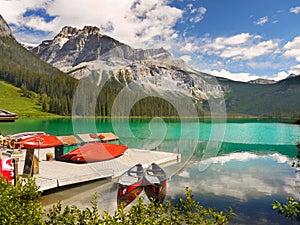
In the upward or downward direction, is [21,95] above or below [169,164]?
above

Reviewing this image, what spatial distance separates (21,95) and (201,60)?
159 m

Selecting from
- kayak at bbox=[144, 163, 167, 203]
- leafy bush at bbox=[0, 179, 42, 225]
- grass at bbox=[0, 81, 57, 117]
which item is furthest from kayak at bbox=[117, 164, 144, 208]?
grass at bbox=[0, 81, 57, 117]

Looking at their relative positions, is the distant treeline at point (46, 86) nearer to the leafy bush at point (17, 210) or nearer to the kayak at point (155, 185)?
the kayak at point (155, 185)

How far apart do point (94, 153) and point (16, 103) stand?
132 metres

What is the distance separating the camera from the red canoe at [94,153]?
21266 millimetres

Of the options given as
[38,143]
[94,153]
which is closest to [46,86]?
[94,153]

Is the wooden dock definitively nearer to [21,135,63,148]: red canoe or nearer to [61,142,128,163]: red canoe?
[61,142,128,163]: red canoe

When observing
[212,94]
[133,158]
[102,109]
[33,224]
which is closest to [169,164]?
[133,158]

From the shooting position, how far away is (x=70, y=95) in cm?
14338

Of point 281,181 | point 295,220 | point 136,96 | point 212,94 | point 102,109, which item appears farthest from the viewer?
point 102,109

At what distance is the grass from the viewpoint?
413 feet

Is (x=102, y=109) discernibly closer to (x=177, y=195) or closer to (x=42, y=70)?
(x=42, y=70)

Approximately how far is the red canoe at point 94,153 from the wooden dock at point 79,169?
1.64ft

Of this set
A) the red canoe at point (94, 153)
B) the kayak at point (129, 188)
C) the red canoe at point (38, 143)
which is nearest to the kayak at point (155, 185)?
the kayak at point (129, 188)
